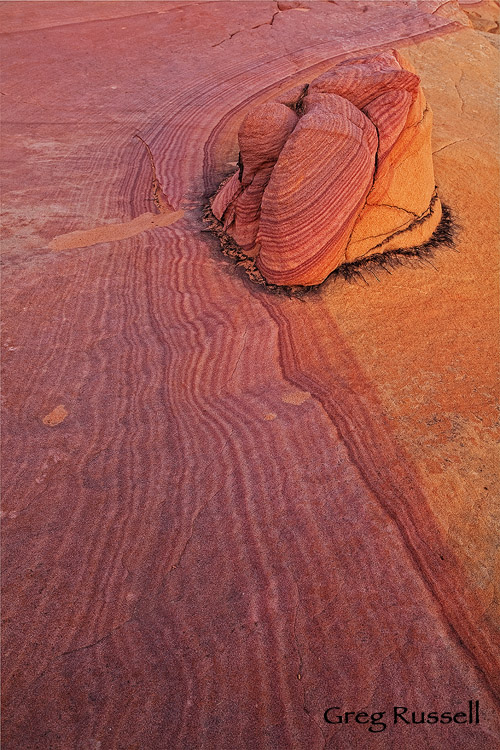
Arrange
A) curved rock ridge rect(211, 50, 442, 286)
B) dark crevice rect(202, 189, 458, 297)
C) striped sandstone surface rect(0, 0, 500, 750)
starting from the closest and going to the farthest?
1. striped sandstone surface rect(0, 0, 500, 750)
2. curved rock ridge rect(211, 50, 442, 286)
3. dark crevice rect(202, 189, 458, 297)

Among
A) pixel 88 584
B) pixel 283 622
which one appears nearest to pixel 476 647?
pixel 283 622

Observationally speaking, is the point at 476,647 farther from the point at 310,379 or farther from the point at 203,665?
the point at 310,379

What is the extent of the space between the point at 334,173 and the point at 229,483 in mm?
1296

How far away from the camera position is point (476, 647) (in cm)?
127

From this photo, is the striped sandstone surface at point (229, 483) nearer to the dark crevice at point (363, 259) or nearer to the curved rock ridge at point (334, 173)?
the dark crevice at point (363, 259)

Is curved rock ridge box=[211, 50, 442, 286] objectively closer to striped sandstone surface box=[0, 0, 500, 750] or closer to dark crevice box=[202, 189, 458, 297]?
dark crevice box=[202, 189, 458, 297]

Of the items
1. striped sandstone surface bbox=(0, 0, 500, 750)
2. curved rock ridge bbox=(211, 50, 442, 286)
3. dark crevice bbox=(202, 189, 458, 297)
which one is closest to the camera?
striped sandstone surface bbox=(0, 0, 500, 750)

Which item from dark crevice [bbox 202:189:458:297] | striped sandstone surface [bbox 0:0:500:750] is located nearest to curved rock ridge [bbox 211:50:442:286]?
dark crevice [bbox 202:189:458:297]

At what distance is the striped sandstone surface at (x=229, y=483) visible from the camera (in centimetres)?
119

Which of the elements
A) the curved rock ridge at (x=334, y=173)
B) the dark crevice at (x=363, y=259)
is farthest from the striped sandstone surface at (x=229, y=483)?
the curved rock ridge at (x=334, y=173)

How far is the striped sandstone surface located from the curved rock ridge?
0.18 m

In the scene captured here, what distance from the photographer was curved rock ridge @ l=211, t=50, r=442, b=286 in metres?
2.15

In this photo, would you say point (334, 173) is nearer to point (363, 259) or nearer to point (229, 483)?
point (363, 259)

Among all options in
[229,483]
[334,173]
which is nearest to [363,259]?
[334,173]
